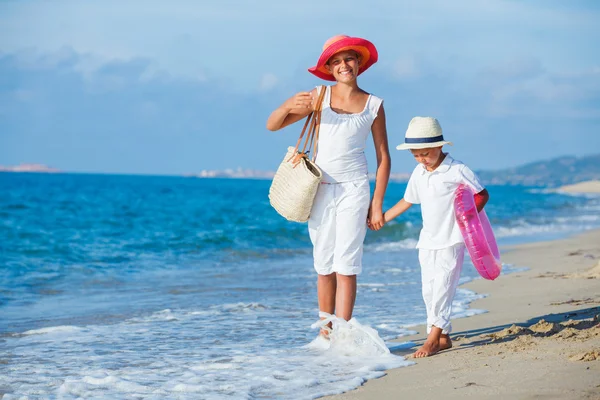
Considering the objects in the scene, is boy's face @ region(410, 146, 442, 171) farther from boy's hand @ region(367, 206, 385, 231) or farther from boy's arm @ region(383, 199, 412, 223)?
boy's hand @ region(367, 206, 385, 231)

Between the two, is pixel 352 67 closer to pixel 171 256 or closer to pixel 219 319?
pixel 219 319

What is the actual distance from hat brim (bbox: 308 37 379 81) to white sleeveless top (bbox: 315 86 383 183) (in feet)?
0.61

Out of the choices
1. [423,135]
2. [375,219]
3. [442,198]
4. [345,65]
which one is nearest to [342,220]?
[375,219]

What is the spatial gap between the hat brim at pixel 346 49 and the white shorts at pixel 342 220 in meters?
0.78

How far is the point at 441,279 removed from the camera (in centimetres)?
450

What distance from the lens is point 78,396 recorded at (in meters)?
3.90

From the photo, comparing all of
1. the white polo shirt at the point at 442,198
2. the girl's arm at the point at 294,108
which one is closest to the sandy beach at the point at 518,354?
the white polo shirt at the point at 442,198

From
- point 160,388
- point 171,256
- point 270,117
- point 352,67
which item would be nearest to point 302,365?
point 160,388

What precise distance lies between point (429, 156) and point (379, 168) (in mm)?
456

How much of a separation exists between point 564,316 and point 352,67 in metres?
2.54

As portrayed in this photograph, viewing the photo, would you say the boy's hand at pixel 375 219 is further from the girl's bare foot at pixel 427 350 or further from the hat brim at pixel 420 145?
the girl's bare foot at pixel 427 350

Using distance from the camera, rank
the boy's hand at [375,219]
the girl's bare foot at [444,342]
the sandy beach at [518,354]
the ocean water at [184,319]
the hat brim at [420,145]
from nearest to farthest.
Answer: the sandy beach at [518,354]
the ocean water at [184,319]
the hat brim at [420,145]
the girl's bare foot at [444,342]
the boy's hand at [375,219]

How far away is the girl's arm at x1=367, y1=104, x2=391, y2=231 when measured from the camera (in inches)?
186

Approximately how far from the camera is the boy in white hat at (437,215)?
4.46 m
